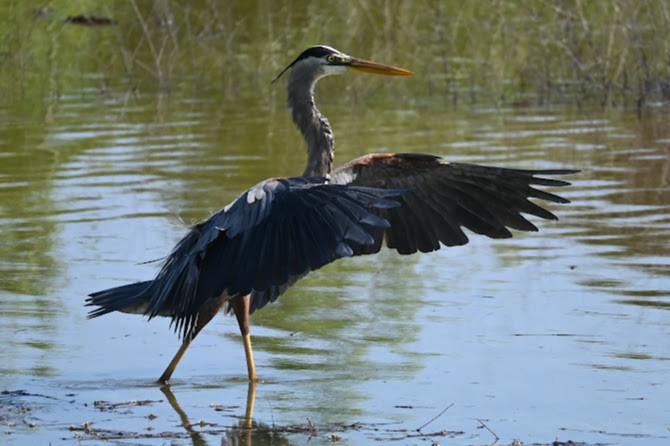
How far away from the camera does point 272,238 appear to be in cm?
659

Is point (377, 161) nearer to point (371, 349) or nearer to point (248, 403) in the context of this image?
point (371, 349)

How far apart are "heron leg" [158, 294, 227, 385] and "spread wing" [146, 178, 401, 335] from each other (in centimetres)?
16

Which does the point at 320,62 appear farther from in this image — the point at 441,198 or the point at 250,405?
the point at 250,405

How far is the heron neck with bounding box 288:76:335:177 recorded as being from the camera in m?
8.19

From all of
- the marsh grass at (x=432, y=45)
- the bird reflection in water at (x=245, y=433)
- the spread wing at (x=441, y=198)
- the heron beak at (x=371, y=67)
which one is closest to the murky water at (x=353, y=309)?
the bird reflection in water at (x=245, y=433)

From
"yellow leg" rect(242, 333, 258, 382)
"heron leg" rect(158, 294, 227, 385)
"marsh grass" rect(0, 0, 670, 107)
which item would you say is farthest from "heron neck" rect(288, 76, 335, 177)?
"marsh grass" rect(0, 0, 670, 107)

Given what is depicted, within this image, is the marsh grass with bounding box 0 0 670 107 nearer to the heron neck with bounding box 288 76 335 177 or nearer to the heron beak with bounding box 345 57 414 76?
the heron beak with bounding box 345 57 414 76

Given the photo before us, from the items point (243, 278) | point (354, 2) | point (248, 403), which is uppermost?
point (354, 2)

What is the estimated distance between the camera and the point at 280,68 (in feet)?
65.6

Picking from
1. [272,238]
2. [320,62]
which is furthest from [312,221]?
[320,62]

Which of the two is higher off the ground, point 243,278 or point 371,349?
point 243,278

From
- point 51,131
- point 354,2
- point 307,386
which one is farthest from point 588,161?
point 354,2

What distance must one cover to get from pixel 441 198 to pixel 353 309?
1.07 m

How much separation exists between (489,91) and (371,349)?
10690 mm
